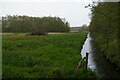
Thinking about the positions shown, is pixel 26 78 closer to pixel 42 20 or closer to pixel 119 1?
pixel 119 1

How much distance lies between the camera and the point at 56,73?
11.5m

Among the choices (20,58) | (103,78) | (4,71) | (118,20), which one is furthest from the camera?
(118,20)

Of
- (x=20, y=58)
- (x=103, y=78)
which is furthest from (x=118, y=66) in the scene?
(x=20, y=58)

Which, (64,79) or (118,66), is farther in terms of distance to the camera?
(118,66)

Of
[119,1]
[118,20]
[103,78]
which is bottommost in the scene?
[103,78]

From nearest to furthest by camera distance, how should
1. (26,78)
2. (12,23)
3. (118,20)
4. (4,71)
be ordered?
1. (26,78)
2. (4,71)
3. (118,20)
4. (12,23)

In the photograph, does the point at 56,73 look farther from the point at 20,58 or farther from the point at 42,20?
the point at 42,20

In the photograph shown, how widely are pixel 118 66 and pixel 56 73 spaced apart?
21.6ft

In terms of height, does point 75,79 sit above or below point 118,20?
below

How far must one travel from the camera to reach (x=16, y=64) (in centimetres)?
1392

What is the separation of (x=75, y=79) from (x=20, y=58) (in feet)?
18.9

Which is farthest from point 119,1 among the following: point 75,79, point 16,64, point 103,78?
point 16,64

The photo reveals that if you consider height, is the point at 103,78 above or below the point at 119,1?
below

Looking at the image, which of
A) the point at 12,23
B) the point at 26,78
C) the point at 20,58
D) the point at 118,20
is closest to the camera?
the point at 26,78
